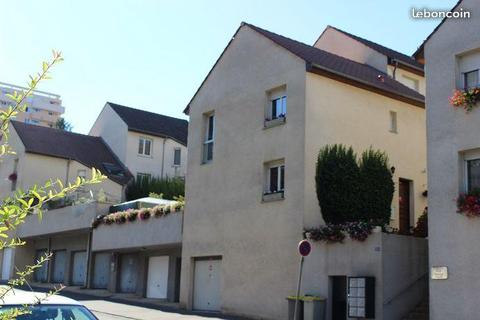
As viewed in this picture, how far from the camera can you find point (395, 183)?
2184cm

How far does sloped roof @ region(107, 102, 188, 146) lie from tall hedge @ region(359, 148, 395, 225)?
995 inches

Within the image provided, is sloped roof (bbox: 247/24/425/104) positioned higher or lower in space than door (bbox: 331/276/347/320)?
higher

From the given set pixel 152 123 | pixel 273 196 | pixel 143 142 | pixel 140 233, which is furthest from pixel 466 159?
pixel 152 123

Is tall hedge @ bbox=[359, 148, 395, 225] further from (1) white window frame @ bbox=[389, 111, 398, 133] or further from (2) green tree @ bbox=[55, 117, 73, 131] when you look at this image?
(2) green tree @ bbox=[55, 117, 73, 131]

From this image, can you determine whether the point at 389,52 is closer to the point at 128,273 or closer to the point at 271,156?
the point at 271,156

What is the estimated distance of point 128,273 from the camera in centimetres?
3095

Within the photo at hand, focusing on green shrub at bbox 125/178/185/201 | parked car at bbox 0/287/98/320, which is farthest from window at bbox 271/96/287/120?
green shrub at bbox 125/178/185/201

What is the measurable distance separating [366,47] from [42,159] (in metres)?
22.4

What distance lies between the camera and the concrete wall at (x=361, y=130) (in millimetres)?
19734

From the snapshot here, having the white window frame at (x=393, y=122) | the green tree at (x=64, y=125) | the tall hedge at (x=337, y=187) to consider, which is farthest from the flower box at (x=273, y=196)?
the green tree at (x=64, y=125)

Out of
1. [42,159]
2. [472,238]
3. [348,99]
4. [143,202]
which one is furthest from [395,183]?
[42,159]

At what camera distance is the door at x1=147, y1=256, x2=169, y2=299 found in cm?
2772

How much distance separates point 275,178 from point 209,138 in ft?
15.1

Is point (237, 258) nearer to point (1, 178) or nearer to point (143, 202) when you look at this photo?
point (143, 202)
